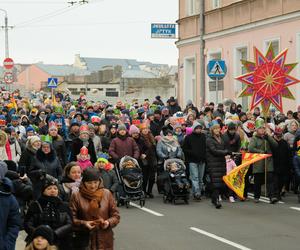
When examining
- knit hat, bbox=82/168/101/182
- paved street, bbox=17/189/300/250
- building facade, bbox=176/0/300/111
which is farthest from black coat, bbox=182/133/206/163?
knit hat, bbox=82/168/101/182

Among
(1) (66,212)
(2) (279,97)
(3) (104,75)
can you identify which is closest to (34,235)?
(1) (66,212)

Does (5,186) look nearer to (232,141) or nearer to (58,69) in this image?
(232,141)

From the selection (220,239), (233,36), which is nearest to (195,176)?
(220,239)

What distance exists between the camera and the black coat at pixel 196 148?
16234 mm

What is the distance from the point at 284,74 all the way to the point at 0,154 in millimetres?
7389

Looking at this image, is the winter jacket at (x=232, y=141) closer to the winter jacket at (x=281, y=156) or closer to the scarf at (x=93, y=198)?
the winter jacket at (x=281, y=156)

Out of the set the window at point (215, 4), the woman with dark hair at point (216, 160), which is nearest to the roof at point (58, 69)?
the window at point (215, 4)

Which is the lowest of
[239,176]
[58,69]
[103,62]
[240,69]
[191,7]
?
[239,176]

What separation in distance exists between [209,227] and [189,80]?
24.0 m

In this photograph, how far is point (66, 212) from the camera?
7.70 meters

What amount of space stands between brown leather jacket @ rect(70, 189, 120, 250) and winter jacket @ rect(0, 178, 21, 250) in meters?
0.69

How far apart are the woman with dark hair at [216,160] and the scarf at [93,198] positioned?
25.0 ft

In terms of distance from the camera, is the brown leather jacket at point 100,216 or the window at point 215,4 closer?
the brown leather jacket at point 100,216

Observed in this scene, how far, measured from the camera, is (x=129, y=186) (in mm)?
15422
